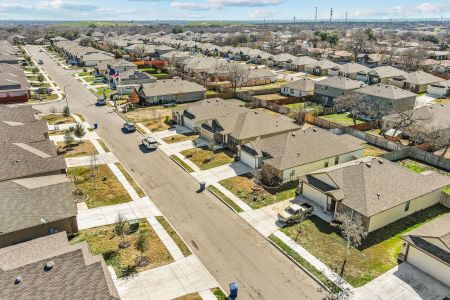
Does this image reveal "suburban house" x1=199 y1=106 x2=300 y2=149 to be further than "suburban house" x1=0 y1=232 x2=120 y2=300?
Yes

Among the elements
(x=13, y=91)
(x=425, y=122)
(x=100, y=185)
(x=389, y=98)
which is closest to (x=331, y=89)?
(x=389, y=98)

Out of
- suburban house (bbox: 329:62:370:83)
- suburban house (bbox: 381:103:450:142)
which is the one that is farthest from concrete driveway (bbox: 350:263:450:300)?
suburban house (bbox: 329:62:370:83)

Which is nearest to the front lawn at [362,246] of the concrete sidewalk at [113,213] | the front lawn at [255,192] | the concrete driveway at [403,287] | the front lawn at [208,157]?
the concrete driveway at [403,287]

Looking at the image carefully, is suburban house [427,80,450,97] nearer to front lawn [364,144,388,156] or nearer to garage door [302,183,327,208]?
front lawn [364,144,388,156]

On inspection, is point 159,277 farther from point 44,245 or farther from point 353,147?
point 353,147

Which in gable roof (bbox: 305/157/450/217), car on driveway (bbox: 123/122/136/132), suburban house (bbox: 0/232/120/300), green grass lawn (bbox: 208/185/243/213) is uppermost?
suburban house (bbox: 0/232/120/300)

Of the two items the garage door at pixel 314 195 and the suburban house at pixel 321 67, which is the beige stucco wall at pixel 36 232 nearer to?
the garage door at pixel 314 195

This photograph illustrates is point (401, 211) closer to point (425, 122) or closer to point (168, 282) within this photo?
point (168, 282)
